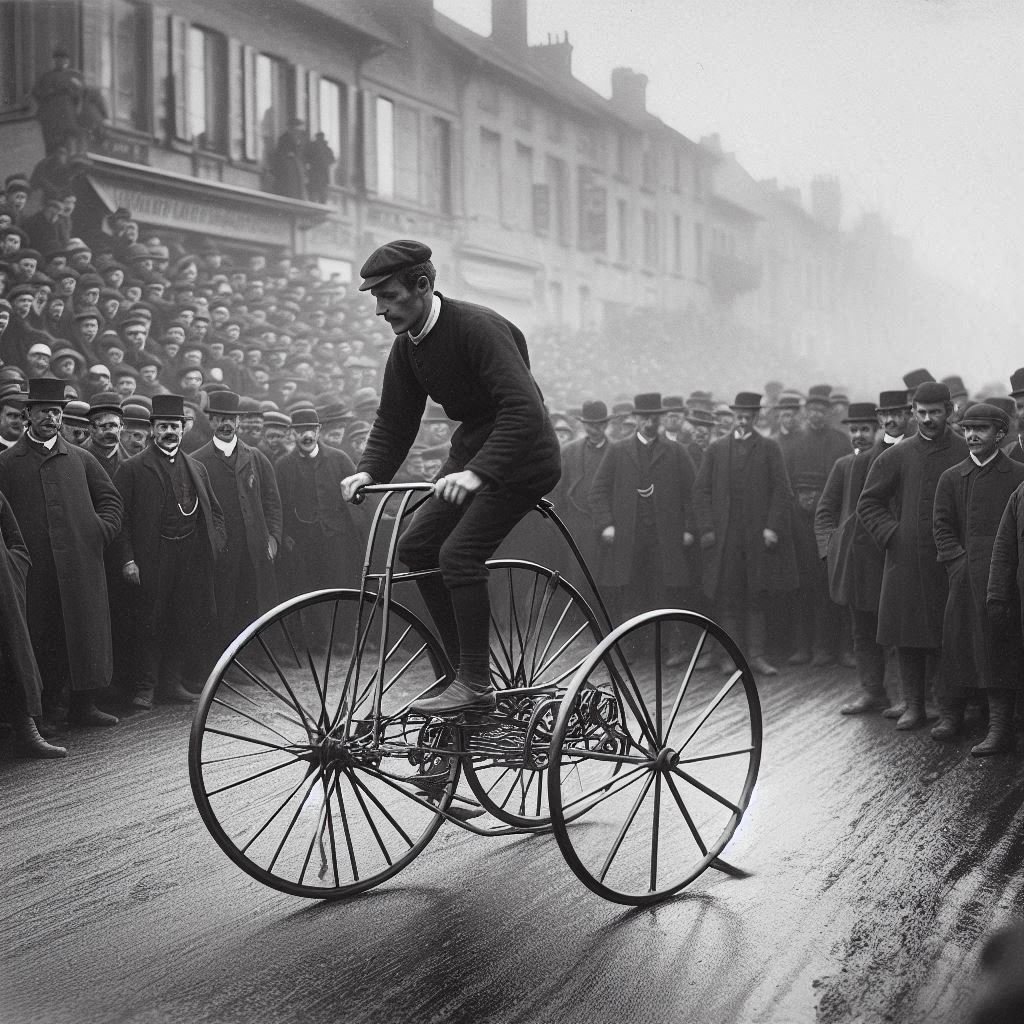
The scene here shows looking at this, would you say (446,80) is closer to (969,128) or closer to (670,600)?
(969,128)

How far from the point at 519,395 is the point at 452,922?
1.77m

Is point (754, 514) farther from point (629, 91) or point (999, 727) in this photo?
point (629, 91)

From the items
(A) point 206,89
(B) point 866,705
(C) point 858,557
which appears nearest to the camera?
(B) point 866,705

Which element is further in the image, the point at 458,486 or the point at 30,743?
the point at 30,743

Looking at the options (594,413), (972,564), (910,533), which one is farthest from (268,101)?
(972,564)

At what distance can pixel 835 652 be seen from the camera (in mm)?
9633

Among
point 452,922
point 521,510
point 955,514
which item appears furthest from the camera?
point 955,514

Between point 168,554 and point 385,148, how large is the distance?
8.09 metres

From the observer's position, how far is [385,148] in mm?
14742

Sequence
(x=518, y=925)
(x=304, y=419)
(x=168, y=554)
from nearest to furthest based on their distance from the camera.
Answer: (x=518, y=925)
(x=168, y=554)
(x=304, y=419)

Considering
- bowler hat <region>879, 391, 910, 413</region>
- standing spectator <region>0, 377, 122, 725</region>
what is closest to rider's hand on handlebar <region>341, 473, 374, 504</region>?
standing spectator <region>0, 377, 122, 725</region>

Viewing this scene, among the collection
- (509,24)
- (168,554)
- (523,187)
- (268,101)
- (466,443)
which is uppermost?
(509,24)

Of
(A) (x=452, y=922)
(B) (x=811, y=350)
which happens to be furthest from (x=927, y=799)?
(B) (x=811, y=350)

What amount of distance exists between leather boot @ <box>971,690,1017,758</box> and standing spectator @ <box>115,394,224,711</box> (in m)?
5.10
